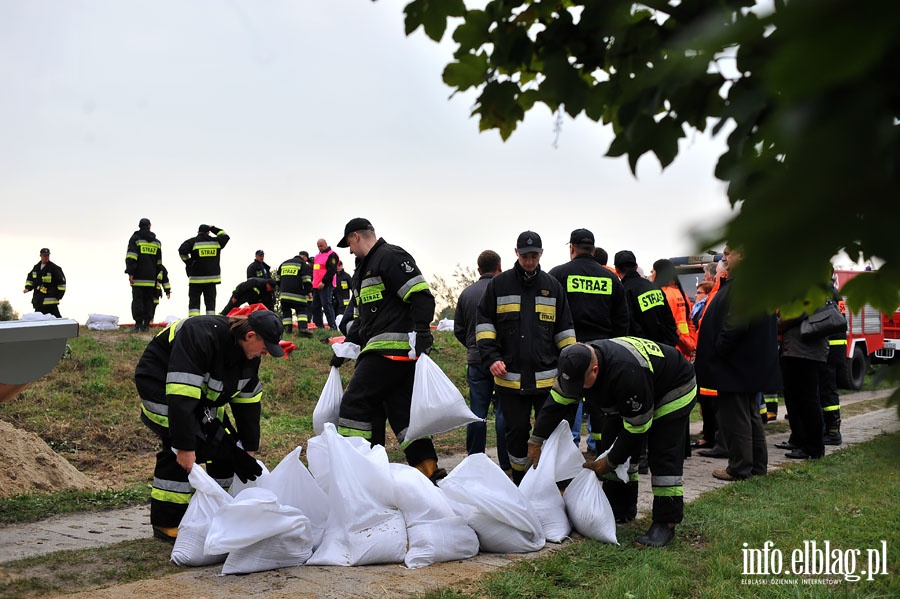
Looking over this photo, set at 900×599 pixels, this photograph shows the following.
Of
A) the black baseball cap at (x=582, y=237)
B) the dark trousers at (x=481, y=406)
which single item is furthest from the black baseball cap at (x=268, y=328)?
the black baseball cap at (x=582, y=237)

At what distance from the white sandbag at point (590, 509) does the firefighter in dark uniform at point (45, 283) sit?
555 inches

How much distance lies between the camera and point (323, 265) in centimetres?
1548

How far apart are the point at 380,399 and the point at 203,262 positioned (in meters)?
8.95

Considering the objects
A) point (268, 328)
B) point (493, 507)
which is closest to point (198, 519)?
point (268, 328)

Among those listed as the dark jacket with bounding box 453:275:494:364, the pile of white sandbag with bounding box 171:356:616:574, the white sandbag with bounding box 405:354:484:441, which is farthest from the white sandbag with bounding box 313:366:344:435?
the dark jacket with bounding box 453:275:494:364

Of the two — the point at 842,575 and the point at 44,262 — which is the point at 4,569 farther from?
the point at 44,262

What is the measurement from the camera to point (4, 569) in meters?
4.11

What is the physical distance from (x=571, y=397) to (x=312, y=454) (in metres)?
1.55

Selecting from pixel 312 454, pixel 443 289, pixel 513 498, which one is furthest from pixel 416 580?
pixel 443 289

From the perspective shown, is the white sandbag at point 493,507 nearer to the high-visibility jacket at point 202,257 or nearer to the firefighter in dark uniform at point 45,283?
the high-visibility jacket at point 202,257

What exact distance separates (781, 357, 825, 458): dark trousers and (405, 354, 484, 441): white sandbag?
3.94 meters

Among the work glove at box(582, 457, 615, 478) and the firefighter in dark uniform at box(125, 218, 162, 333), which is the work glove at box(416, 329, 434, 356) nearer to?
the work glove at box(582, 457, 615, 478)

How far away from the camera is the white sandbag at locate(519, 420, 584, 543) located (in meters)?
4.66

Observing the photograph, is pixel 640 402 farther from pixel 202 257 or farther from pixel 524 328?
pixel 202 257
